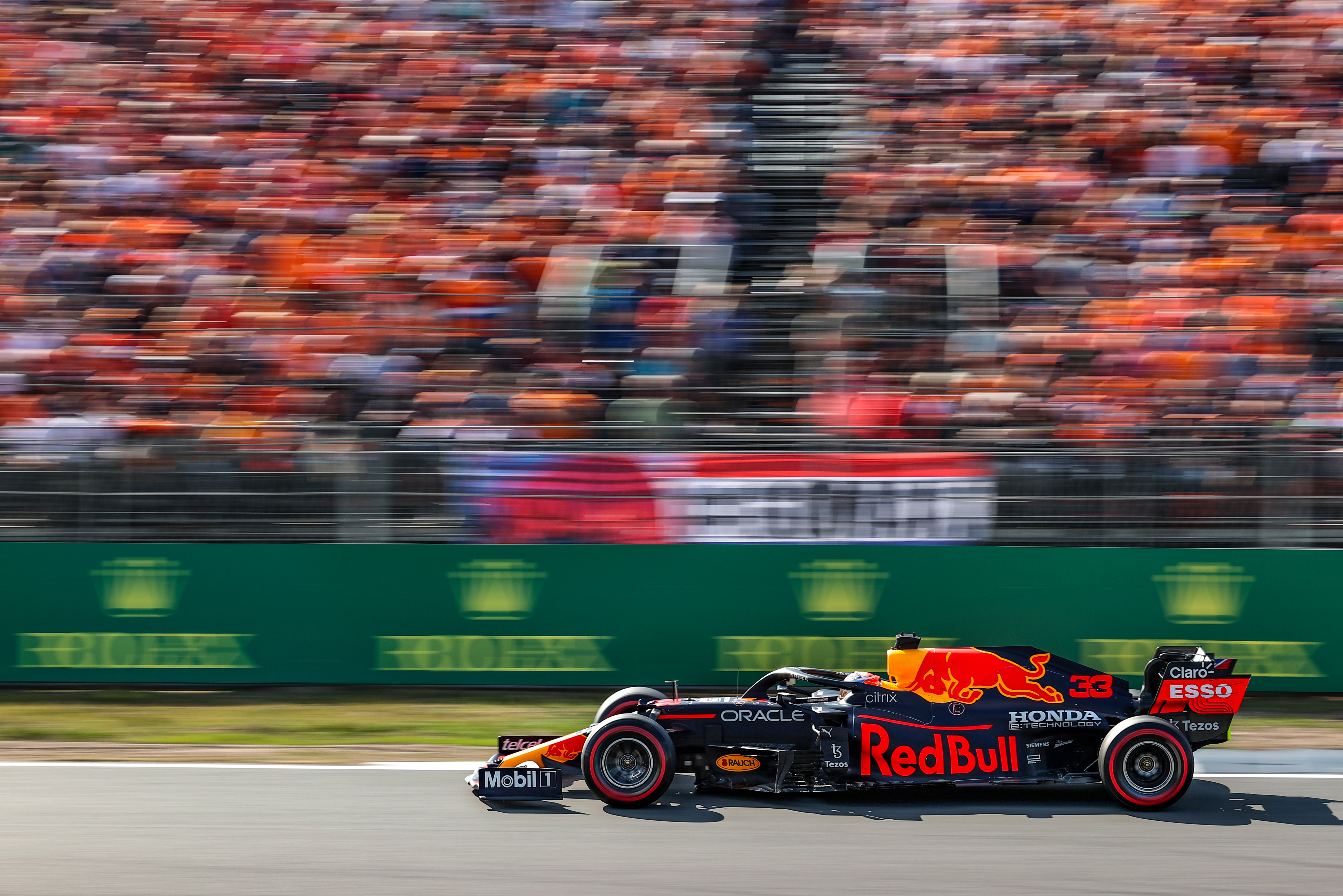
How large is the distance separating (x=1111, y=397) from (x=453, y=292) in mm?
5445

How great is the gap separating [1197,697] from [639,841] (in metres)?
2.88

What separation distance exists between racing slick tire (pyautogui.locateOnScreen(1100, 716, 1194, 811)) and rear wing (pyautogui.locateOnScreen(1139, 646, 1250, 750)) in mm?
187

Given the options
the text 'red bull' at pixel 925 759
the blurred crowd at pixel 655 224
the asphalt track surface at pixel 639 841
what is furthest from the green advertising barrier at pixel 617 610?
the text 'red bull' at pixel 925 759

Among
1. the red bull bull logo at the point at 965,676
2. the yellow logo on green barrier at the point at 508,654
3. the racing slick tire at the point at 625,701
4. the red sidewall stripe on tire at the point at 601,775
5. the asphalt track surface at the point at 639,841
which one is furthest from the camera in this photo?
the yellow logo on green barrier at the point at 508,654

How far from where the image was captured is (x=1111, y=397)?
10.5m

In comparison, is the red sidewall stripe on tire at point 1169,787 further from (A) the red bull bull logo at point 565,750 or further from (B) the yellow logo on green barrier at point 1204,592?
(B) the yellow logo on green barrier at point 1204,592

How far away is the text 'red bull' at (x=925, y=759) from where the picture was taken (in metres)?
6.65

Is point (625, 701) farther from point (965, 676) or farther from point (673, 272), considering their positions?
point (673, 272)

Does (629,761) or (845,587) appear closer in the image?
(629,761)

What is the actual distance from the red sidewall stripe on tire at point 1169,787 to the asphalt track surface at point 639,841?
0.11 metres

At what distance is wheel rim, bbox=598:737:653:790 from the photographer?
21.7 ft

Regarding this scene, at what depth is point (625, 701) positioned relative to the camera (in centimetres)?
716

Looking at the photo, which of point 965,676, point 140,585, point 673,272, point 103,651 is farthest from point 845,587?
point 103,651

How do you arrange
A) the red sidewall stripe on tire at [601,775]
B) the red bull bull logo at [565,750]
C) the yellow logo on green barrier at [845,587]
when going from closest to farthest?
the red sidewall stripe on tire at [601,775] < the red bull bull logo at [565,750] < the yellow logo on green barrier at [845,587]
